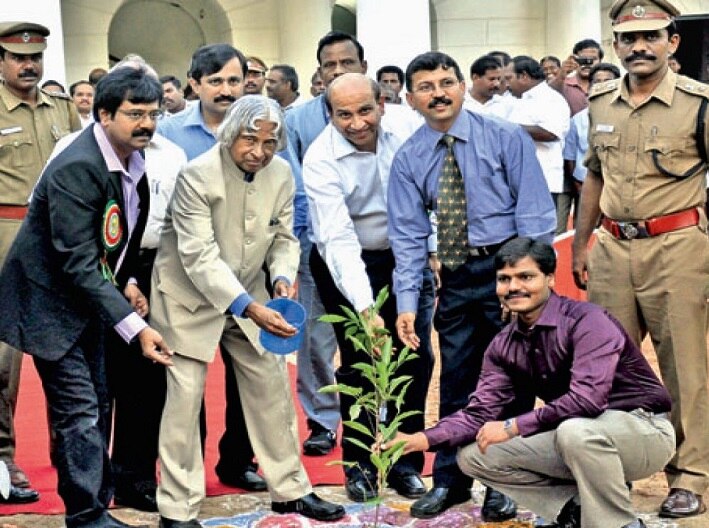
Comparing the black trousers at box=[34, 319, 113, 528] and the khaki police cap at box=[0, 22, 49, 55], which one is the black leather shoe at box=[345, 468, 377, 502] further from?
the khaki police cap at box=[0, 22, 49, 55]

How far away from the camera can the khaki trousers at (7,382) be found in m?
6.26

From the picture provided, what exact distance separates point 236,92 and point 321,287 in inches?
37.2

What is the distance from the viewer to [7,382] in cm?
636

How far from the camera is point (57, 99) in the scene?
6766 millimetres

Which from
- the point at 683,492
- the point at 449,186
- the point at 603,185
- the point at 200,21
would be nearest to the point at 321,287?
the point at 449,186

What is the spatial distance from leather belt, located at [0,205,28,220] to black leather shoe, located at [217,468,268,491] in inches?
59.8

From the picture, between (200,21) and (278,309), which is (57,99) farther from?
(200,21)

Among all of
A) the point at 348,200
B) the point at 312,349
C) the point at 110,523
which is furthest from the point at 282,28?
the point at 110,523

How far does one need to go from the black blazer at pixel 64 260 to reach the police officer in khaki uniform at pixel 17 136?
1137mm

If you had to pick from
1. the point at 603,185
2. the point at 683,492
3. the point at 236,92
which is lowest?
the point at 683,492

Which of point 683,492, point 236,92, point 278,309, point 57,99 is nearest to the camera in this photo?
point 278,309

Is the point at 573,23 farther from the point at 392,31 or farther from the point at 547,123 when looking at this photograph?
the point at 547,123

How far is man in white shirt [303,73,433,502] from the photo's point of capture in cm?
583

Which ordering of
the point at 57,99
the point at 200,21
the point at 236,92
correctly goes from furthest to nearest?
the point at 200,21, the point at 57,99, the point at 236,92
